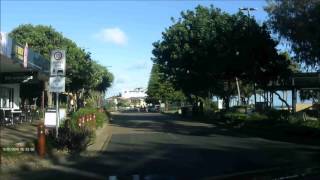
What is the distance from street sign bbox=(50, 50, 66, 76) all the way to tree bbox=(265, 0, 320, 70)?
11.1 meters

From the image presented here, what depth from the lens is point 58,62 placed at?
20.0m

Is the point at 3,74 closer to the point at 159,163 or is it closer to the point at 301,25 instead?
the point at 301,25

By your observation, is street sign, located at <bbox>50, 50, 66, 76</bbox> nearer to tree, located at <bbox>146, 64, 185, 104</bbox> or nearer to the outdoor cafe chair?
the outdoor cafe chair

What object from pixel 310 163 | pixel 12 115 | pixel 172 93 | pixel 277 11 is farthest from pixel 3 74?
pixel 172 93

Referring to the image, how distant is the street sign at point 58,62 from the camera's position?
19.9 m

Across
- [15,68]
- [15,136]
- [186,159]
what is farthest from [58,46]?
[186,159]

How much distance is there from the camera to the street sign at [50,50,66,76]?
65.4ft

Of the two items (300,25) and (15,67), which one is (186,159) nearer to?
(300,25)

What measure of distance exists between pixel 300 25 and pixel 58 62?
1160 cm

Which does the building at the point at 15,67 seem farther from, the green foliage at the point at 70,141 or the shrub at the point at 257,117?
the shrub at the point at 257,117

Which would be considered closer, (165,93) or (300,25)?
(300,25)

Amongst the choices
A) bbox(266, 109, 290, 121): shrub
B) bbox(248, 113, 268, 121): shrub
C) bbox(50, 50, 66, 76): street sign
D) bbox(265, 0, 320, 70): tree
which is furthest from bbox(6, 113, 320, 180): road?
bbox(248, 113, 268, 121): shrub

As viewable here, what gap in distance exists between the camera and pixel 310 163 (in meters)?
17.5

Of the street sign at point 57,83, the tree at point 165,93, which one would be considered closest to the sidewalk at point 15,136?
the street sign at point 57,83
